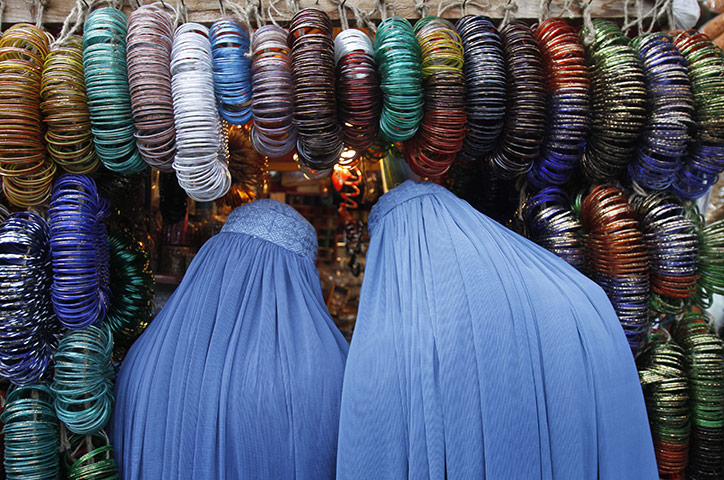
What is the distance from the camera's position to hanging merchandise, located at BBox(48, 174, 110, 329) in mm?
1109

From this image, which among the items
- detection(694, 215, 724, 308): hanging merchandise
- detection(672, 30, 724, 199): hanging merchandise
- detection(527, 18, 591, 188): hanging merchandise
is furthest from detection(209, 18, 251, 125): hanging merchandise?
detection(694, 215, 724, 308): hanging merchandise

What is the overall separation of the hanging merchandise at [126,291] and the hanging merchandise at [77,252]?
167mm

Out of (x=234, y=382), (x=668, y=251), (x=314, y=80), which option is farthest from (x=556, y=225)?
(x=234, y=382)

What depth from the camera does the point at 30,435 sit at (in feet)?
3.57

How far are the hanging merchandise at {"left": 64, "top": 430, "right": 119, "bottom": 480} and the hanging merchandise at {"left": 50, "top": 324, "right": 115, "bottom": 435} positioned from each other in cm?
5

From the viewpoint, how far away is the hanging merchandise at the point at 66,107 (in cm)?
112

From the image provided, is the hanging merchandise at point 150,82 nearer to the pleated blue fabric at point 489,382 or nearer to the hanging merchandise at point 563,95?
the pleated blue fabric at point 489,382

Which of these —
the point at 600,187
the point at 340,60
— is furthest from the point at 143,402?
the point at 600,187

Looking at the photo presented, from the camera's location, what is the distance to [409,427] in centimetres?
104

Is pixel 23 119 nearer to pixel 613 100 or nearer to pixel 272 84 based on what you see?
pixel 272 84

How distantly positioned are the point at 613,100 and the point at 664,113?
0.50ft

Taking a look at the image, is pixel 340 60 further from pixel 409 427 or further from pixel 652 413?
pixel 652 413

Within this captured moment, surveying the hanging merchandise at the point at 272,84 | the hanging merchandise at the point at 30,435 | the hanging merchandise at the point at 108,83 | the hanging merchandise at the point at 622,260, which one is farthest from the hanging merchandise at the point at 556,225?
the hanging merchandise at the point at 30,435

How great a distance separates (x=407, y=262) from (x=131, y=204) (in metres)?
1.06
